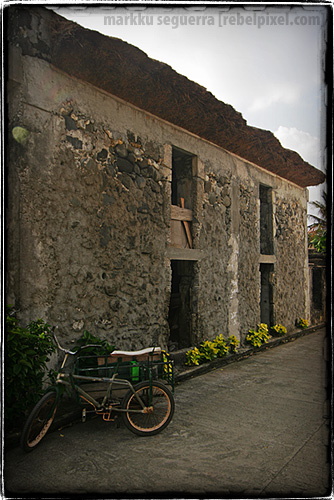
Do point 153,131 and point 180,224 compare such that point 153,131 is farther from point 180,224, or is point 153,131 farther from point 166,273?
point 166,273

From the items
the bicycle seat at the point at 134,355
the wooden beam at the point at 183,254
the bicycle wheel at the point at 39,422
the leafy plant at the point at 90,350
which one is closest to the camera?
the bicycle wheel at the point at 39,422

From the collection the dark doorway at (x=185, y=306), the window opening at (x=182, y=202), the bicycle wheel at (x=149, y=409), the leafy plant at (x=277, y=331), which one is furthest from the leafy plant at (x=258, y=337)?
the bicycle wheel at (x=149, y=409)

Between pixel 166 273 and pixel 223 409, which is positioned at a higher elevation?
pixel 166 273

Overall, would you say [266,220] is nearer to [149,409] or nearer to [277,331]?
[277,331]

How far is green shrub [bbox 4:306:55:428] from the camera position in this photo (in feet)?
9.34

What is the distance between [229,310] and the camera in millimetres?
6836

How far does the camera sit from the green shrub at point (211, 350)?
5.61 metres

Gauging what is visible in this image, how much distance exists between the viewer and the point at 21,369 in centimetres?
287

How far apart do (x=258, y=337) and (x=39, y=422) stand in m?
5.39

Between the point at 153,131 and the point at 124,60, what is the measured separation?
133 cm

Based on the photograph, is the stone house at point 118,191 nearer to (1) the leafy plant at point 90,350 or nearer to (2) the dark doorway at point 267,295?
(1) the leafy plant at point 90,350

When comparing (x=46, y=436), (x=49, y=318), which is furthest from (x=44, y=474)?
(x=49, y=318)

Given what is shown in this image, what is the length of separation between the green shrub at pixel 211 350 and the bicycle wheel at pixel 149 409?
7.16 feet

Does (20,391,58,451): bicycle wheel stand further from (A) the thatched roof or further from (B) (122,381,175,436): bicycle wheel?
(A) the thatched roof
